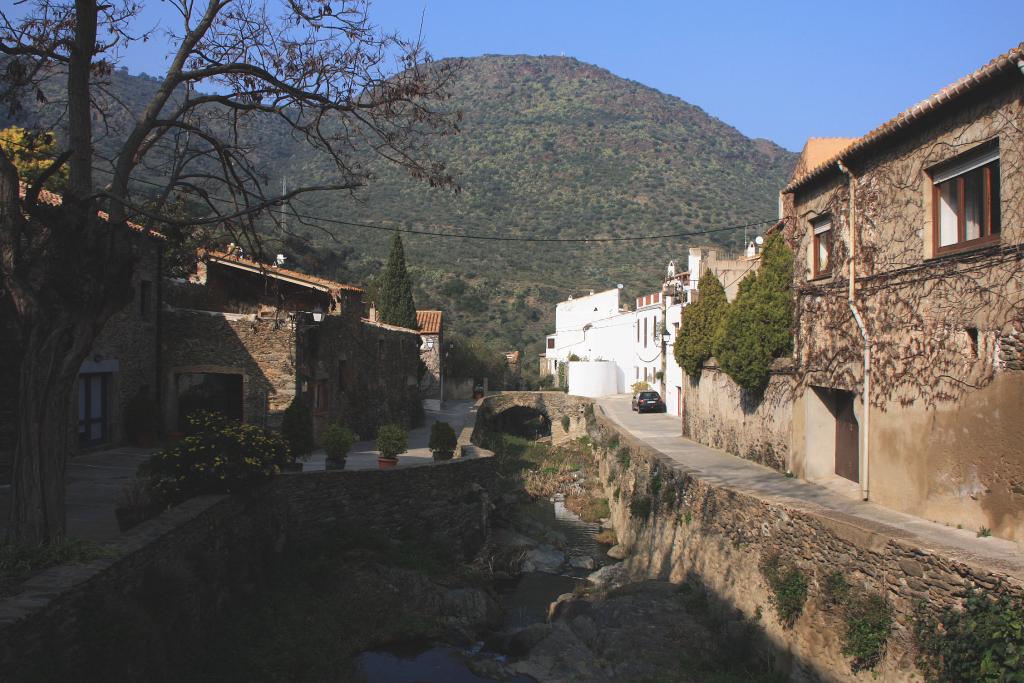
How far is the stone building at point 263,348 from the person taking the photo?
2033 cm

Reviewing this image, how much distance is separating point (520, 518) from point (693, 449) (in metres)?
5.63

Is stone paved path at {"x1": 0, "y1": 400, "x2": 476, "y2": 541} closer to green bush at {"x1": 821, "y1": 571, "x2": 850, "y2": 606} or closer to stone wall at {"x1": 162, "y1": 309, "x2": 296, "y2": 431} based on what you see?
stone wall at {"x1": 162, "y1": 309, "x2": 296, "y2": 431}

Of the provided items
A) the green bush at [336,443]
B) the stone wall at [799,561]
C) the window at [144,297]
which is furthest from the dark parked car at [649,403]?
the window at [144,297]

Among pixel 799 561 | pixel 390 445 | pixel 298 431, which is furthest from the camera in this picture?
pixel 390 445

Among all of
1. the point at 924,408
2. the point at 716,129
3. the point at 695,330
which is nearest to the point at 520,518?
the point at 695,330

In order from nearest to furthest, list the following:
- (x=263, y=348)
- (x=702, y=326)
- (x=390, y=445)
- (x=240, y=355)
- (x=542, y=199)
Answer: (x=390, y=445) < (x=263, y=348) < (x=240, y=355) < (x=702, y=326) < (x=542, y=199)

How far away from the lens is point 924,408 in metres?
12.1

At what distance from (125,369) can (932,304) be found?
675 inches

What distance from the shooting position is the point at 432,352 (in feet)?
161

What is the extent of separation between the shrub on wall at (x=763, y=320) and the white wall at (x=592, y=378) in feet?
105

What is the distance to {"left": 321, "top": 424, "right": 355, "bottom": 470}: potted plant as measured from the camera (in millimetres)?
16484

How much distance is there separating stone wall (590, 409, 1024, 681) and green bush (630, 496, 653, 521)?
0.22m

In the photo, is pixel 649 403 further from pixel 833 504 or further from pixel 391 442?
pixel 833 504

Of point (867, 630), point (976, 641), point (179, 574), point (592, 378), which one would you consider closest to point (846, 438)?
point (867, 630)
